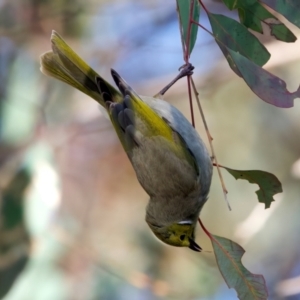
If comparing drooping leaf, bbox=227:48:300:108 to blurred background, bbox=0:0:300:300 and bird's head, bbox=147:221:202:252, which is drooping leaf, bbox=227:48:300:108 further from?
blurred background, bbox=0:0:300:300

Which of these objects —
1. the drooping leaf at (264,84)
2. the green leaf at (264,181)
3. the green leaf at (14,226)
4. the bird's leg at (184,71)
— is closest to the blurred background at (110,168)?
the green leaf at (14,226)

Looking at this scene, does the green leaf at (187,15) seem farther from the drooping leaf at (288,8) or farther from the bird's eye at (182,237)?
the bird's eye at (182,237)

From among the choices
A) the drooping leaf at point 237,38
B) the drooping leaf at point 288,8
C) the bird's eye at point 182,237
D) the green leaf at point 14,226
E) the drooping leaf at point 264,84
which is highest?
the drooping leaf at point 288,8

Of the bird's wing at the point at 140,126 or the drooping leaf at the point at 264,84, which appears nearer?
the drooping leaf at the point at 264,84

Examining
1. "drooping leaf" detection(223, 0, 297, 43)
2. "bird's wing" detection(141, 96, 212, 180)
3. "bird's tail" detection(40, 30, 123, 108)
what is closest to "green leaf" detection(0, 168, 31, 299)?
"bird's tail" detection(40, 30, 123, 108)

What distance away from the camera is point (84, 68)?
1.20 m

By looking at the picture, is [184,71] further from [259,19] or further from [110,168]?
[110,168]

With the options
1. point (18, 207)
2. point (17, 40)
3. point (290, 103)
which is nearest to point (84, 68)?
point (290, 103)

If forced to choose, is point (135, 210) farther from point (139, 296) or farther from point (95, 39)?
point (95, 39)

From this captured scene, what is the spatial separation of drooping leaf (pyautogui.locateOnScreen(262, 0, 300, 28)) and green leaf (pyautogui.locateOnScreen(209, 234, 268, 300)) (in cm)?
41

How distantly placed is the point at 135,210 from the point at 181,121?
197cm

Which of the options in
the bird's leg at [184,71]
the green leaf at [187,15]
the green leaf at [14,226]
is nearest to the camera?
the green leaf at [187,15]

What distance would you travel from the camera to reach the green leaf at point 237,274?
90cm

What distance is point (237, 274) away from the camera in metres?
0.92
